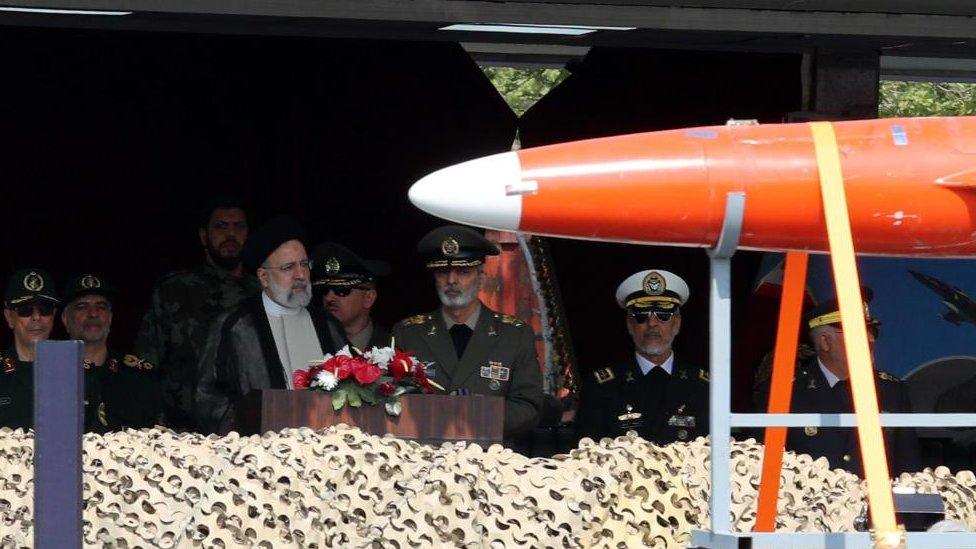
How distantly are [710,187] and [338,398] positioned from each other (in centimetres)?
169

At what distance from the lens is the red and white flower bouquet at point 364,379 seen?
646 cm

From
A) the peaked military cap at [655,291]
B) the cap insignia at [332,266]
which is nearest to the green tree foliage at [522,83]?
the peaked military cap at [655,291]

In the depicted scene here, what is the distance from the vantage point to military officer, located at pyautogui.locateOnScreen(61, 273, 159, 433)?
26.3 feet

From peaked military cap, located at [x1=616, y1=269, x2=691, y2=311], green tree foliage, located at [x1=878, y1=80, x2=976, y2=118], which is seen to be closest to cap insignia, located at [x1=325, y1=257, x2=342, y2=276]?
peaked military cap, located at [x1=616, y1=269, x2=691, y2=311]

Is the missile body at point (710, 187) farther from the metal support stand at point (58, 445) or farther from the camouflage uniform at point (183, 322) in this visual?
the camouflage uniform at point (183, 322)

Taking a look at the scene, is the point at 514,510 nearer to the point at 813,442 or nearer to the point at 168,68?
the point at 813,442

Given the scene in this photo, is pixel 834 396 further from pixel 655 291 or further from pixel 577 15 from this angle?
pixel 577 15

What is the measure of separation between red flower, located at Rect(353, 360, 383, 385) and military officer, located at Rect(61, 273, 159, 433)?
1758 mm

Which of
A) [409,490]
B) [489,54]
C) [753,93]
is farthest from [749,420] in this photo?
[489,54]

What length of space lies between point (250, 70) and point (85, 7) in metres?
2.86

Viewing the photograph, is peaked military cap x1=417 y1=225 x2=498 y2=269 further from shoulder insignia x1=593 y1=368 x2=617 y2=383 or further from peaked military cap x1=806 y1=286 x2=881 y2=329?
peaked military cap x1=806 y1=286 x2=881 y2=329

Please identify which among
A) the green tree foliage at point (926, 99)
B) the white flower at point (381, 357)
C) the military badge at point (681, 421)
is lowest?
the military badge at point (681, 421)

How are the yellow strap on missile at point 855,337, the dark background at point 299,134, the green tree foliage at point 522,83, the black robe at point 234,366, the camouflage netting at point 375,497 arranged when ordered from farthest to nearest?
the green tree foliage at point 522,83, the dark background at point 299,134, the black robe at point 234,366, the camouflage netting at point 375,497, the yellow strap on missile at point 855,337

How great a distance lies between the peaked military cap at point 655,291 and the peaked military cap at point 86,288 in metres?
2.26
